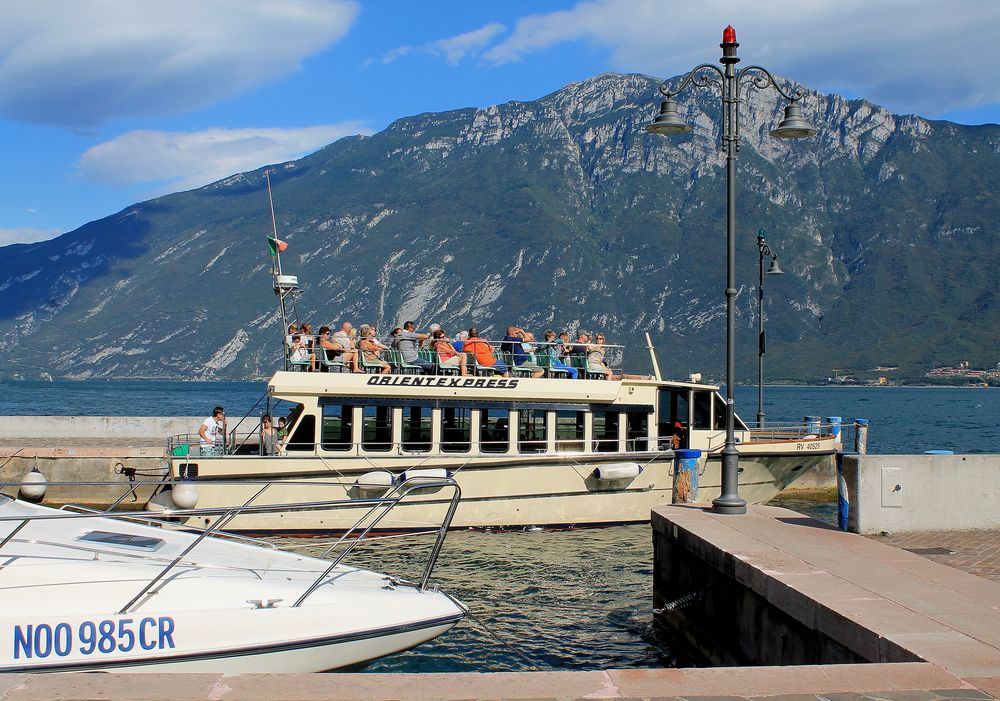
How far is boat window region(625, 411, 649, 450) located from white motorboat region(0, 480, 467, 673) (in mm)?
12292

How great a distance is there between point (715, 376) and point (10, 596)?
195 meters

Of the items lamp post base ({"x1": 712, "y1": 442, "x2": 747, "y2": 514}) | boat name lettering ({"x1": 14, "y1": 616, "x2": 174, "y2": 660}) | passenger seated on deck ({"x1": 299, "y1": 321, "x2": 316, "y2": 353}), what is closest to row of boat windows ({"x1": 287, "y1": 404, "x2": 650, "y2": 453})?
passenger seated on deck ({"x1": 299, "y1": 321, "x2": 316, "y2": 353})

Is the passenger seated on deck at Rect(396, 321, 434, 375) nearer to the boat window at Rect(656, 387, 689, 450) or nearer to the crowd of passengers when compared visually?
the crowd of passengers

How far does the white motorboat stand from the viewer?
25.1 ft

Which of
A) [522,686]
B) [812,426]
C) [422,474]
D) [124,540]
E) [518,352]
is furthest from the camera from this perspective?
[812,426]

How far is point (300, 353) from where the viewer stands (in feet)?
64.9

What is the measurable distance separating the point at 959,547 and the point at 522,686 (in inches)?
272

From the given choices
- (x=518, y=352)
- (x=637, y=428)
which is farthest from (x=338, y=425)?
(x=637, y=428)

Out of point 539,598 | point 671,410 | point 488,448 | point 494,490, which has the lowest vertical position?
point 539,598

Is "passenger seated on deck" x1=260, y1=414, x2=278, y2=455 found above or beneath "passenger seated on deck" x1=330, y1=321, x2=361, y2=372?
beneath

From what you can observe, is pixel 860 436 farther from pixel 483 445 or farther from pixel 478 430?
pixel 478 430

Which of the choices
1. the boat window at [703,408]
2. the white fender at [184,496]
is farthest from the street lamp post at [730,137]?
the white fender at [184,496]

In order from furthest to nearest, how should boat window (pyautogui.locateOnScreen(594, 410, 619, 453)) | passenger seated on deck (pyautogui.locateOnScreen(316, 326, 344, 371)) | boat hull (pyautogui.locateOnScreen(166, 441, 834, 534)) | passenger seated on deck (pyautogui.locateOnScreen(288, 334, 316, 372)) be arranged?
boat window (pyautogui.locateOnScreen(594, 410, 619, 453)) → passenger seated on deck (pyautogui.locateOnScreen(316, 326, 344, 371)) → passenger seated on deck (pyautogui.locateOnScreen(288, 334, 316, 372)) → boat hull (pyautogui.locateOnScreen(166, 441, 834, 534))

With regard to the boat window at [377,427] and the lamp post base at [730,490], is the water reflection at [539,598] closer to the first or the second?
the lamp post base at [730,490]
